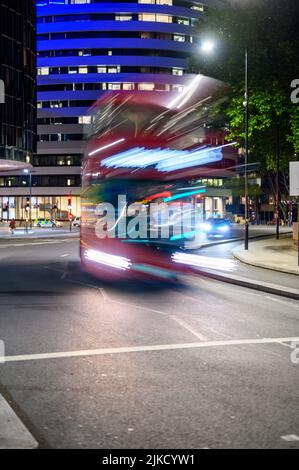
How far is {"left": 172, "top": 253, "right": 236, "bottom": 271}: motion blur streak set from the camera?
66.2 feet

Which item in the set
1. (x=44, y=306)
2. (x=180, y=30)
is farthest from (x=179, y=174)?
(x=180, y=30)

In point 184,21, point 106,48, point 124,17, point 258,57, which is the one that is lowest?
point 258,57

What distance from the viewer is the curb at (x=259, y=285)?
1367 cm

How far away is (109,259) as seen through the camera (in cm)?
2095

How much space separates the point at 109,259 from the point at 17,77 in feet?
123

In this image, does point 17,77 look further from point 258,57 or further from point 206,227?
point 258,57

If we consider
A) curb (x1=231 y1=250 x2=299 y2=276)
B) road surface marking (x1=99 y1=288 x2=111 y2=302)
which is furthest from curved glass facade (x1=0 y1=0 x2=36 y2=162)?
road surface marking (x1=99 y1=288 x2=111 y2=302)

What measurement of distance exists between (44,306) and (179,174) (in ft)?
25.7

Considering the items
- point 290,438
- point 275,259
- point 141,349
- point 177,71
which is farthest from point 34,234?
point 177,71

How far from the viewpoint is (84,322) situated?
1015 centimetres

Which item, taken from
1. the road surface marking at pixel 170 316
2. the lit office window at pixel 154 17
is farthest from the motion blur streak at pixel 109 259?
the lit office window at pixel 154 17

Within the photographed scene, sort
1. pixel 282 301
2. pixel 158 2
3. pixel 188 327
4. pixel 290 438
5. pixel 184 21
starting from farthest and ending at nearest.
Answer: pixel 184 21 → pixel 158 2 → pixel 282 301 → pixel 188 327 → pixel 290 438

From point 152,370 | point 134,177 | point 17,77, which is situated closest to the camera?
point 152,370
